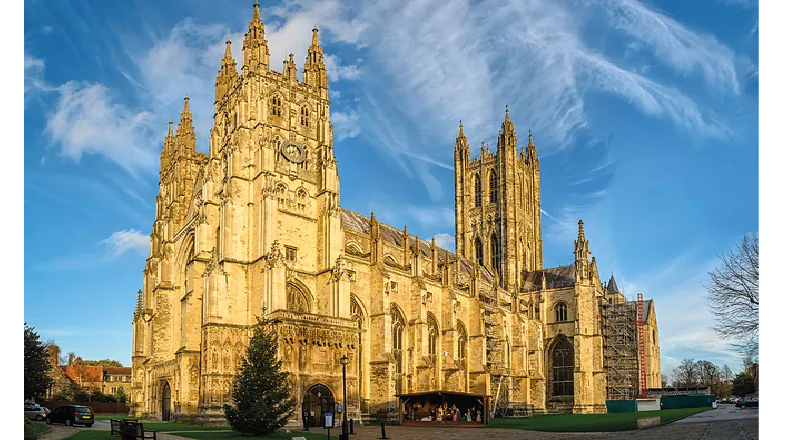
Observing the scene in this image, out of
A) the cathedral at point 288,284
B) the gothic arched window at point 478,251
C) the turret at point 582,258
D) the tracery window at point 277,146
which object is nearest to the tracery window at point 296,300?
the cathedral at point 288,284

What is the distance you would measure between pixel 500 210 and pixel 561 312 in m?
15.8

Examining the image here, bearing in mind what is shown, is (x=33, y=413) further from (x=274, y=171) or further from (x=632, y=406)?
(x=632, y=406)

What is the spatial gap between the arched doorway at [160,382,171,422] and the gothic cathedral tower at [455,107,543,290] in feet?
162

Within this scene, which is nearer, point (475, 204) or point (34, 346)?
point (34, 346)

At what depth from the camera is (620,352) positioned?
9269 centimetres

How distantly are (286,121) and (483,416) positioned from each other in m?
26.5

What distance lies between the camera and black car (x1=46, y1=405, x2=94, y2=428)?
41.3 metres

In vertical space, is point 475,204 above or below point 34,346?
above

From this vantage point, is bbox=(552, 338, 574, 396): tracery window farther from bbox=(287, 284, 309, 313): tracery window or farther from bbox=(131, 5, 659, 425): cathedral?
bbox=(287, 284, 309, 313): tracery window

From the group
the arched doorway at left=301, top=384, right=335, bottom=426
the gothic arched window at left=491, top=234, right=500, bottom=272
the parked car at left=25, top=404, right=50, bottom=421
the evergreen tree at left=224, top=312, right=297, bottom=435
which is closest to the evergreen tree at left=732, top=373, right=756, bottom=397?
the gothic arched window at left=491, top=234, right=500, bottom=272

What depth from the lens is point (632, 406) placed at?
81938 mm

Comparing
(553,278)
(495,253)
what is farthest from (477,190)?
(553,278)
